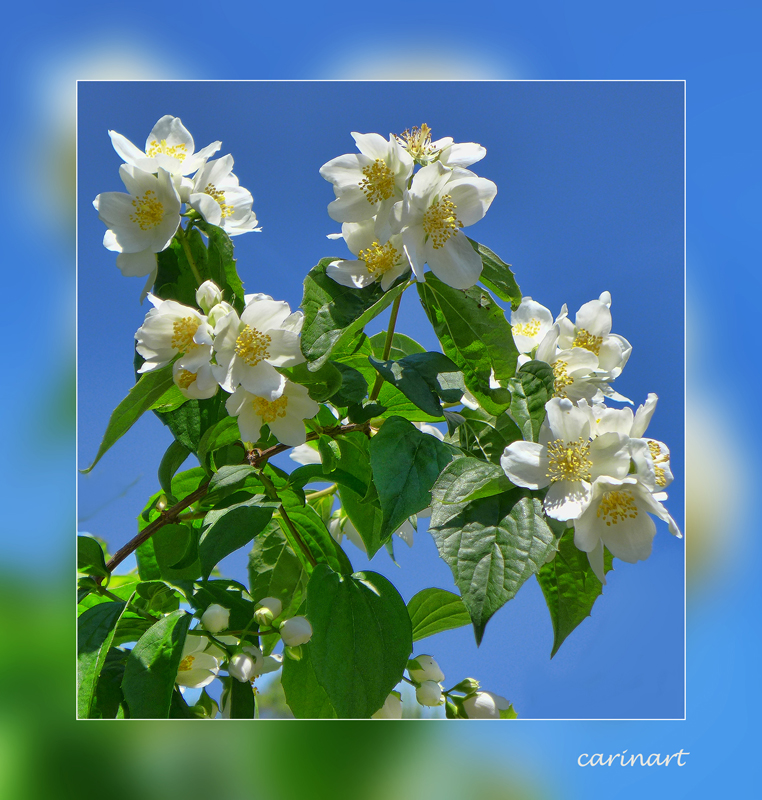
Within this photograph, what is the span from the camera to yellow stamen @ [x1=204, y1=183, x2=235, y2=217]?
0.80m

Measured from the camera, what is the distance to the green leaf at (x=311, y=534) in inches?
33.4

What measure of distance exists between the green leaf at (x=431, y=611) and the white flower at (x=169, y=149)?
558 mm

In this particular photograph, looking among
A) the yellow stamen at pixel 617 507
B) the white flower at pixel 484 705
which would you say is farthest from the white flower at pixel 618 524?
the white flower at pixel 484 705

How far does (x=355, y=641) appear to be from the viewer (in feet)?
2.37

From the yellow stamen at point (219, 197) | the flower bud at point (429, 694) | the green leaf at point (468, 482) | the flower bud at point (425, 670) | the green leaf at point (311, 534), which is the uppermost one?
the yellow stamen at point (219, 197)

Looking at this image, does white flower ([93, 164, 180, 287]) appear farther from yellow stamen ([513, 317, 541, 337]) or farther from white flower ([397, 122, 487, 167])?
yellow stamen ([513, 317, 541, 337])

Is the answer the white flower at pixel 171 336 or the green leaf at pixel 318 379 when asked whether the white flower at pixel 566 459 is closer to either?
the green leaf at pixel 318 379

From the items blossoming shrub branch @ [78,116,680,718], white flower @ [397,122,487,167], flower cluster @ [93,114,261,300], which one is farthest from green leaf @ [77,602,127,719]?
white flower @ [397,122,487,167]

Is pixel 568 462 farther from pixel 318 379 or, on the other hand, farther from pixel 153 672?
pixel 153 672

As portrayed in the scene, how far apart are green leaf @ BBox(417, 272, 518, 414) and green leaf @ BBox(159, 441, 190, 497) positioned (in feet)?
1.06

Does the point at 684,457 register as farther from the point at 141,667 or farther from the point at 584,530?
the point at 141,667
